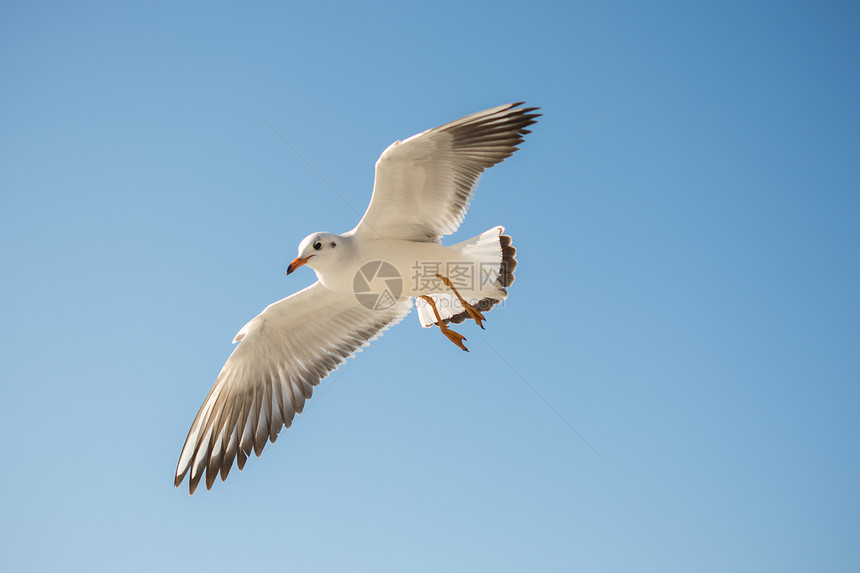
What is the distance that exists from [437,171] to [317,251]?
1.03m

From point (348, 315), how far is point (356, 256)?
112cm

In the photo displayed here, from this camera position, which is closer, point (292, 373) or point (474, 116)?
point (474, 116)

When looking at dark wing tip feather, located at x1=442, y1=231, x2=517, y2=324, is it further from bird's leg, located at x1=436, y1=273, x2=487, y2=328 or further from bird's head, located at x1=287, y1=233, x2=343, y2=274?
bird's head, located at x1=287, y1=233, x2=343, y2=274

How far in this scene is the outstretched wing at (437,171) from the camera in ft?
15.0

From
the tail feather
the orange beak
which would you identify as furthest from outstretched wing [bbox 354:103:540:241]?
the orange beak

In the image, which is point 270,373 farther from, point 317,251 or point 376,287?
point 317,251

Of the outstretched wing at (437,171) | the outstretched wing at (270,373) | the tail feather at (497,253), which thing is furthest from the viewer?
the outstretched wing at (270,373)

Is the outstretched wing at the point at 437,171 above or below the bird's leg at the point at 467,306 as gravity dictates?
above

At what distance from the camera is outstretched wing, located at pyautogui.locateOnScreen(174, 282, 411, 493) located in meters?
5.32

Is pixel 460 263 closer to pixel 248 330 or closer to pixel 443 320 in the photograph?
pixel 443 320

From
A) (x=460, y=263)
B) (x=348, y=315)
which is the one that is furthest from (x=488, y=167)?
(x=348, y=315)

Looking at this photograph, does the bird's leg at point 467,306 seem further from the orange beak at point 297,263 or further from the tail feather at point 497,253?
the orange beak at point 297,263

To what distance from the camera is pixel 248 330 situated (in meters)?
5.36

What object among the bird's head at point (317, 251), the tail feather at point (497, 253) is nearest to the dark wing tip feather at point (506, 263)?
the tail feather at point (497, 253)
